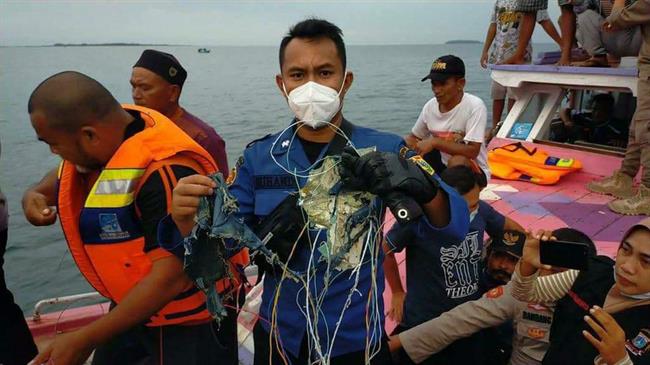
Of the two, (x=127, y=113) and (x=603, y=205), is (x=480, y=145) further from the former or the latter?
(x=127, y=113)

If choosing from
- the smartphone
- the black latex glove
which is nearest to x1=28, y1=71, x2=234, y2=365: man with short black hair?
the black latex glove

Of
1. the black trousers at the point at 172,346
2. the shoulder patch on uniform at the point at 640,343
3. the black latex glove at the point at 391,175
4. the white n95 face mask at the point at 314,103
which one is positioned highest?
the white n95 face mask at the point at 314,103

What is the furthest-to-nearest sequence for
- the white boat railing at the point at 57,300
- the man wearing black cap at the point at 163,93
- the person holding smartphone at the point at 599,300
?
the man wearing black cap at the point at 163,93, the white boat railing at the point at 57,300, the person holding smartphone at the point at 599,300

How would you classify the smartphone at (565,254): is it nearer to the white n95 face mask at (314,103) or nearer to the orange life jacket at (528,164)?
the white n95 face mask at (314,103)

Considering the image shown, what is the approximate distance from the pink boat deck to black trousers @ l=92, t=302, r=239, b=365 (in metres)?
1.71

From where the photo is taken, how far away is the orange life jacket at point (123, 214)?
1807 millimetres

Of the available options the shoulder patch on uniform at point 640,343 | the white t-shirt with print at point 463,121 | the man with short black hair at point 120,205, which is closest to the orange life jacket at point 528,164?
the white t-shirt with print at point 463,121

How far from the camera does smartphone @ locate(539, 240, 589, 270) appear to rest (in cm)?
195

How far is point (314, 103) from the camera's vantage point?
5.67 ft

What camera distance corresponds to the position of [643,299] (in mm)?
2064

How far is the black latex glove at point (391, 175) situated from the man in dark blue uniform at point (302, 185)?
181 millimetres

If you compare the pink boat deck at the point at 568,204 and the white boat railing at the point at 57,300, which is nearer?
the white boat railing at the point at 57,300

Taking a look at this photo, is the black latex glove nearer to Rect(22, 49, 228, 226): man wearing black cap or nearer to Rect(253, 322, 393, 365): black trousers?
Rect(253, 322, 393, 365): black trousers

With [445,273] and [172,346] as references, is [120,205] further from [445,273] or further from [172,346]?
[445,273]
